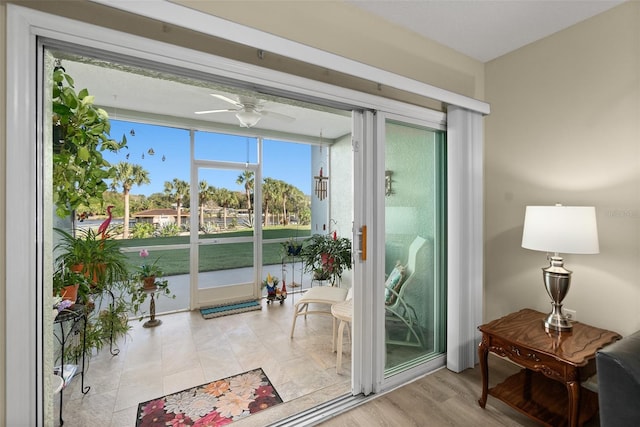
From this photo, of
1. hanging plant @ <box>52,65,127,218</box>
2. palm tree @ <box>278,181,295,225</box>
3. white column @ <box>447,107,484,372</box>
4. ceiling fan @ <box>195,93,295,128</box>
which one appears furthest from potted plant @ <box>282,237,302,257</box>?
hanging plant @ <box>52,65,127,218</box>

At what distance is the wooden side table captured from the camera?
1.55m

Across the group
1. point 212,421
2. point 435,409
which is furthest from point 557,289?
point 212,421

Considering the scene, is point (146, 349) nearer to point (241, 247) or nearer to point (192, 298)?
point (192, 298)

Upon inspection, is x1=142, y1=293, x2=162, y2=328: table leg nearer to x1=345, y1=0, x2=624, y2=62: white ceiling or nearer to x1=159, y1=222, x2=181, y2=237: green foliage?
x1=159, y1=222, x2=181, y2=237: green foliage

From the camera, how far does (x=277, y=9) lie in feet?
5.39

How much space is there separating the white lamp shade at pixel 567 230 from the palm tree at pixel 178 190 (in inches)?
157

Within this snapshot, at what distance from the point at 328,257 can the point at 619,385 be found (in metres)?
3.05

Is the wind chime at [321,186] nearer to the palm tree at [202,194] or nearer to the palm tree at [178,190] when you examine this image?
the palm tree at [202,194]

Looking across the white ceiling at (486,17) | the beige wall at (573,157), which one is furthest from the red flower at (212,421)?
the white ceiling at (486,17)

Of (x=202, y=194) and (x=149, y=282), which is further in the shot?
(x=202, y=194)

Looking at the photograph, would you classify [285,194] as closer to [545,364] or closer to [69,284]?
[69,284]

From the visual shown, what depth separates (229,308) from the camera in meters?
4.13

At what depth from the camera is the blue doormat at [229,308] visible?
391 cm

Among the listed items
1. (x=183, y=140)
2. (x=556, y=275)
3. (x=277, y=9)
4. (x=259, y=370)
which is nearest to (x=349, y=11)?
(x=277, y=9)
